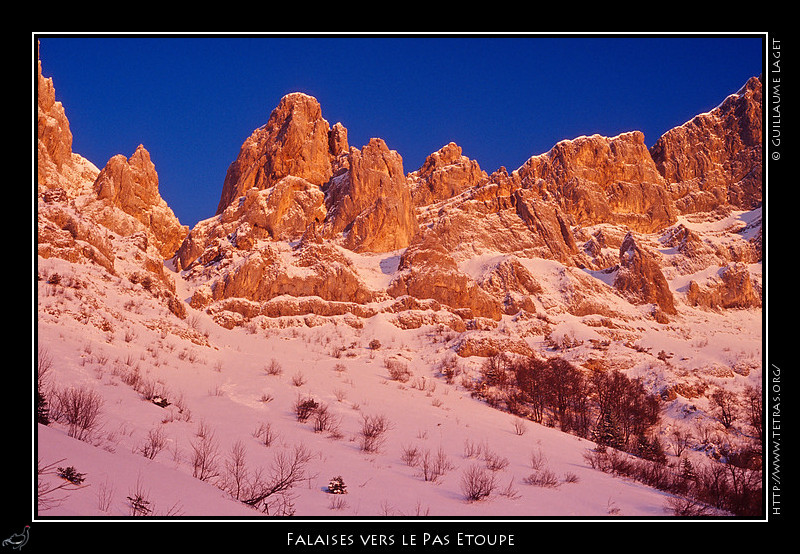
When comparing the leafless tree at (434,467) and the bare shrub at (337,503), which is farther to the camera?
the leafless tree at (434,467)

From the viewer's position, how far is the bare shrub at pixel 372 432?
379 inches

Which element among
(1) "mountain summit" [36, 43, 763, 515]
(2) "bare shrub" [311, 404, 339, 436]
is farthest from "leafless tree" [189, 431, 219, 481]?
(2) "bare shrub" [311, 404, 339, 436]

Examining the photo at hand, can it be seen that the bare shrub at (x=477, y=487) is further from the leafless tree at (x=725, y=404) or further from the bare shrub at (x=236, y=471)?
the leafless tree at (x=725, y=404)

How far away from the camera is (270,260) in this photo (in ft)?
199

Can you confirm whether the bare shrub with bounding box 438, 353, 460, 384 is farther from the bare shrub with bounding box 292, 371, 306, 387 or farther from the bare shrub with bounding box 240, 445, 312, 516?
the bare shrub with bounding box 240, 445, 312, 516

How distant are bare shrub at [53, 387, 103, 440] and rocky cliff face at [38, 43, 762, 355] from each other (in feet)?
68.5

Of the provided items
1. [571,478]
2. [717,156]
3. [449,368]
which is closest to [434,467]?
[571,478]

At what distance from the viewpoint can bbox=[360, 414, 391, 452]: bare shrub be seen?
31.6 ft

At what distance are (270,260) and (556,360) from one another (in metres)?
34.2

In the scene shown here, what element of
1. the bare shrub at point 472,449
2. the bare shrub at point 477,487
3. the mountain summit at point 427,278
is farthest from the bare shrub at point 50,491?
the bare shrub at point 472,449

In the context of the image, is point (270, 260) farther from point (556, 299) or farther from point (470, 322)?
point (556, 299)
